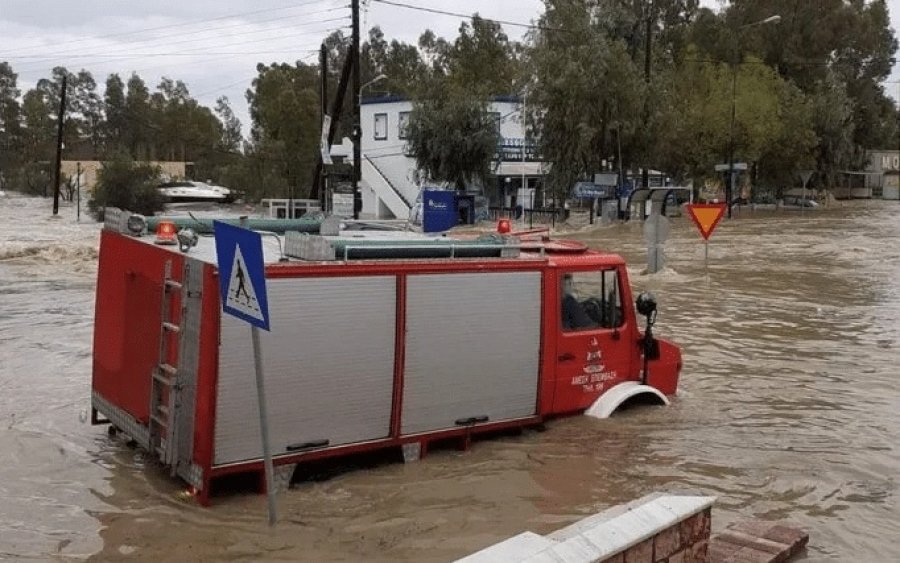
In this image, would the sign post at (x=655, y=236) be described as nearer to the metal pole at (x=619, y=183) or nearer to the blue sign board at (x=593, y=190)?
the blue sign board at (x=593, y=190)

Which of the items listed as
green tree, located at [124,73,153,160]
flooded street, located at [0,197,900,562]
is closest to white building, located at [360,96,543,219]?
flooded street, located at [0,197,900,562]

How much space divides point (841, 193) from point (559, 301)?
8613 centimetres

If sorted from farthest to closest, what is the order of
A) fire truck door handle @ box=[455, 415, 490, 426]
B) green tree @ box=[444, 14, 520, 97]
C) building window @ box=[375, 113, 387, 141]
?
green tree @ box=[444, 14, 520, 97] < building window @ box=[375, 113, 387, 141] < fire truck door handle @ box=[455, 415, 490, 426]

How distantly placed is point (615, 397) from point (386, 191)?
47139 millimetres

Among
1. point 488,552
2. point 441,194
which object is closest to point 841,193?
point 441,194

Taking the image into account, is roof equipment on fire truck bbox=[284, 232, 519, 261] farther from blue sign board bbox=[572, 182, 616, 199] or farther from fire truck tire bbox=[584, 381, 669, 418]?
blue sign board bbox=[572, 182, 616, 199]

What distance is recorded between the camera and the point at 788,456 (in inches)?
333

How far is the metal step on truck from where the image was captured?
247 inches

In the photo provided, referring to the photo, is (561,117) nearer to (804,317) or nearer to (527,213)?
(527,213)

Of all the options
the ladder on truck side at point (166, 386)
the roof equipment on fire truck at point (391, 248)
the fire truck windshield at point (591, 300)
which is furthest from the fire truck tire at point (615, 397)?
the ladder on truck side at point (166, 386)

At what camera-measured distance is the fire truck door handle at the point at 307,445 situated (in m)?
6.59

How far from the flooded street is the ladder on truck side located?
438 millimetres

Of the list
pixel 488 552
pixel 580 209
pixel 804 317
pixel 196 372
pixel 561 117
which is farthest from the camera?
pixel 580 209

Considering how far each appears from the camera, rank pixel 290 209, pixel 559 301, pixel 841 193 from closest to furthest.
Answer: pixel 559 301
pixel 290 209
pixel 841 193
